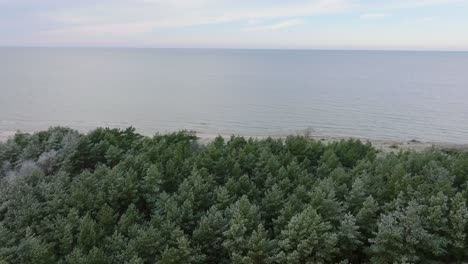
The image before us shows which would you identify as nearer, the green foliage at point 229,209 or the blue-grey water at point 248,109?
the green foliage at point 229,209

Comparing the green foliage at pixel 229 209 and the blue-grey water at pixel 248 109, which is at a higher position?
the green foliage at pixel 229 209

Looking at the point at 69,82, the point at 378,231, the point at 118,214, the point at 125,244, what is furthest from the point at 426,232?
the point at 69,82

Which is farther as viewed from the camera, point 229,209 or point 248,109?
point 248,109

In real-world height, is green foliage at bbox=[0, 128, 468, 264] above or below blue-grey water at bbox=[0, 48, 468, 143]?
above

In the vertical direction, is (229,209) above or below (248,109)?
above

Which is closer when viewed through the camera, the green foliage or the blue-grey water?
the green foliage

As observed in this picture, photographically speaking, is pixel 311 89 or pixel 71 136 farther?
pixel 311 89

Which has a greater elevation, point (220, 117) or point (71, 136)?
point (71, 136)

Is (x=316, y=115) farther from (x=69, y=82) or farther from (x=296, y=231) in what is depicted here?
(x=69, y=82)
